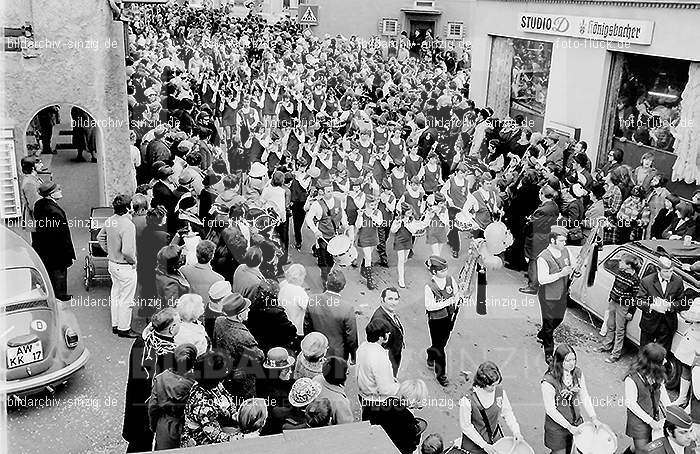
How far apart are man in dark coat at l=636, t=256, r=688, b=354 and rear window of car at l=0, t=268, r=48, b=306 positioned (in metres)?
6.16

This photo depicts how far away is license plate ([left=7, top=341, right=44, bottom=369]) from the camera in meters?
6.84

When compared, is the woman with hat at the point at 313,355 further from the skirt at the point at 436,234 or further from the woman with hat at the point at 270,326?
the skirt at the point at 436,234

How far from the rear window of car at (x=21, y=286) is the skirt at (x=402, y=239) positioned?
200 inches

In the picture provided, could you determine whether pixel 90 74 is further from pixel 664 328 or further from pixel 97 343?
pixel 664 328

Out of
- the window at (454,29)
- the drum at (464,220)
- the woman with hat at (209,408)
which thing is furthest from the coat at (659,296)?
the window at (454,29)

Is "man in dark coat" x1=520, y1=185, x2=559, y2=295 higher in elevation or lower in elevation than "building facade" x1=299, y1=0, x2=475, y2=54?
lower

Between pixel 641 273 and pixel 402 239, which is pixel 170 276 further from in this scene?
pixel 641 273

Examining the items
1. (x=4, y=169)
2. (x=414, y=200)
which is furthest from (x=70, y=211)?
(x=414, y=200)

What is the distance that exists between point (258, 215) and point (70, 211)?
5.15m

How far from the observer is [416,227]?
10.9 meters

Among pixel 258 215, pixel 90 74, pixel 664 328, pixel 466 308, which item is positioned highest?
pixel 90 74

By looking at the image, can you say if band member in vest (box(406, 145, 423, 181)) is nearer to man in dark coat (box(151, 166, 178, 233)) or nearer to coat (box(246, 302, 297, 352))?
man in dark coat (box(151, 166, 178, 233))

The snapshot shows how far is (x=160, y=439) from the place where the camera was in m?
5.25

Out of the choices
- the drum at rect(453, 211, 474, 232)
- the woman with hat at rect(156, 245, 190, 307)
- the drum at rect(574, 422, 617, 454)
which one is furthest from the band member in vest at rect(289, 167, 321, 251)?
the drum at rect(574, 422, 617, 454)
